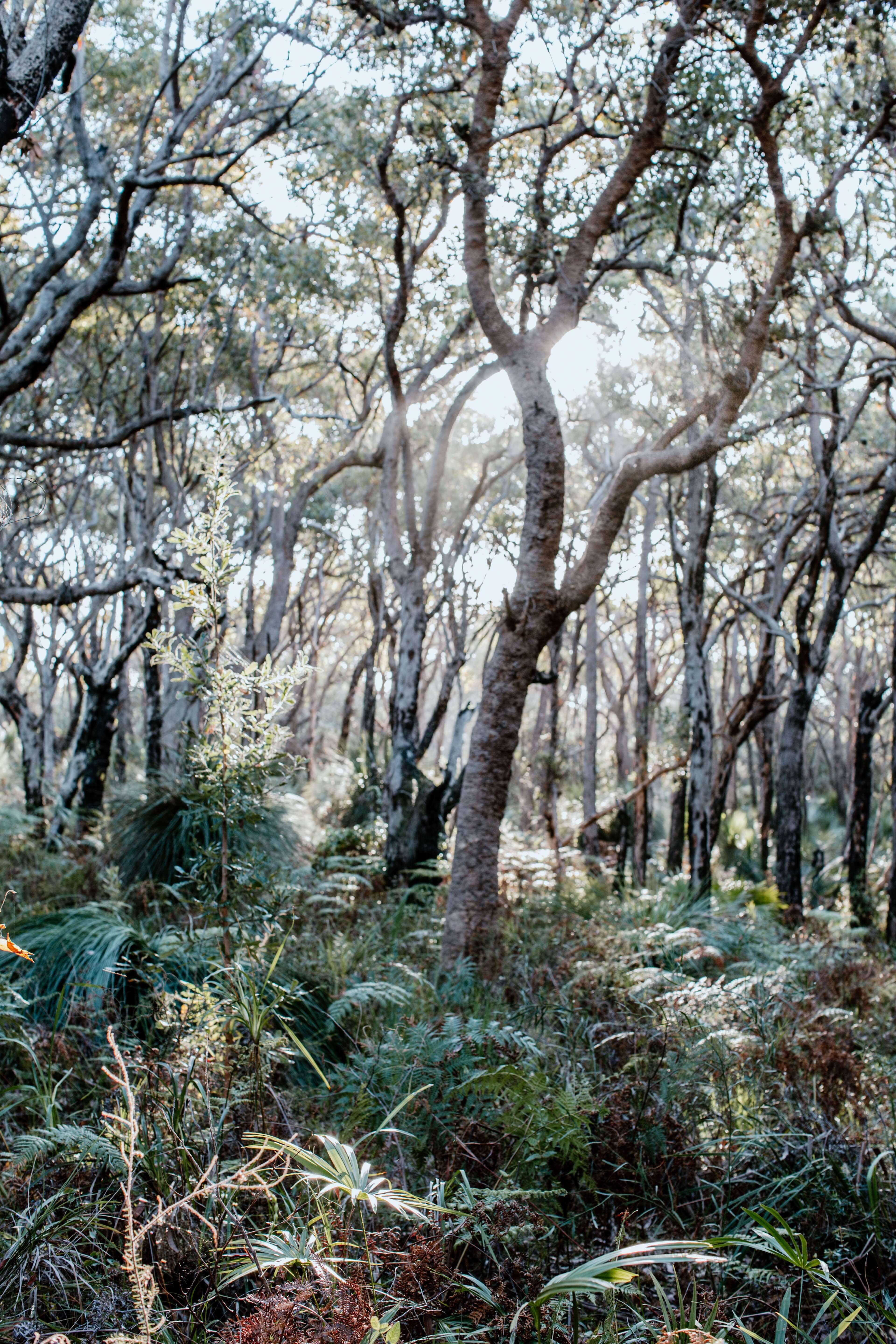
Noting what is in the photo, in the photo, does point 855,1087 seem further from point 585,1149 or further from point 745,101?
point 745,101

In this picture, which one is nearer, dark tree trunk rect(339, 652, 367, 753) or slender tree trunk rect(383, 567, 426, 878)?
slender tree trunk rect(383, 567, 426, 878)

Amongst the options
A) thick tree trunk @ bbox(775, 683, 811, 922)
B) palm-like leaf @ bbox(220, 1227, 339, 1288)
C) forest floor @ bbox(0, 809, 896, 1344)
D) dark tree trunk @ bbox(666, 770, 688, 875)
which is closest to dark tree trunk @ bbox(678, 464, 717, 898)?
thick tree trunk @ bbox(775, 683, 811, 922)

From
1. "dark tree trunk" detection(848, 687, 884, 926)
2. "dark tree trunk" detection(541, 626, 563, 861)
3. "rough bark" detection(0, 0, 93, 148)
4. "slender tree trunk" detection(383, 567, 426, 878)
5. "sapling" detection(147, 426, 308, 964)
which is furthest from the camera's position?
"dark tree trunk" detection(541, 626, 563, 861)

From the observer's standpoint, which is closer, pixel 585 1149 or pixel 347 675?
pixel 585 1149

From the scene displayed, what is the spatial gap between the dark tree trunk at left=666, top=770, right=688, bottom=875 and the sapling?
12.2 metres

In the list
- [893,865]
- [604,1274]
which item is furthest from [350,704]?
[604,1274]

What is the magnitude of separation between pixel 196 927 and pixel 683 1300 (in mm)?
3584

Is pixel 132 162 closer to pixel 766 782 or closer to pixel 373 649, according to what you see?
pixel 373 649

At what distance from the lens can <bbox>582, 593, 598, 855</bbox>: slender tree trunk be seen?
15539mm

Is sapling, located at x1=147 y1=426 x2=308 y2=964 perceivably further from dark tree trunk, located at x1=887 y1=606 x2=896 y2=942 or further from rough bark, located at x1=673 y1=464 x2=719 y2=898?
dark tree trunk, located at x1=887 y1=606 x2=896 y2=942

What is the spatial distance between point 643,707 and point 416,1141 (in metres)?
13.2

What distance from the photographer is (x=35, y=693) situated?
39656 millimetres

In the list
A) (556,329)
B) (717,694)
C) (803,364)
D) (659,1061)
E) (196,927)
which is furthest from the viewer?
(717,694)

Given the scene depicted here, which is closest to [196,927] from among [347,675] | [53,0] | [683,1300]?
[683,1300]
